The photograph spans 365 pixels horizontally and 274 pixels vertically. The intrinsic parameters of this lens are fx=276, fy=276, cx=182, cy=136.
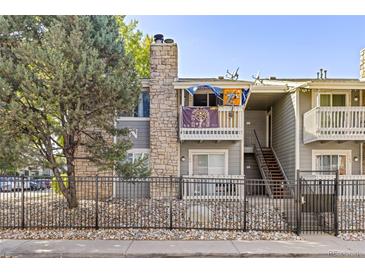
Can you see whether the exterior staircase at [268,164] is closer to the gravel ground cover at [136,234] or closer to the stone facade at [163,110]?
the stone facade at [163,110]

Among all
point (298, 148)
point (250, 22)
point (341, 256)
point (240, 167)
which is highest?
point (250, 22)

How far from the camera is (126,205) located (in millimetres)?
9977

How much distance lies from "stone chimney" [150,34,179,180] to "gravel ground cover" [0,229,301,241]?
4682 millimetres

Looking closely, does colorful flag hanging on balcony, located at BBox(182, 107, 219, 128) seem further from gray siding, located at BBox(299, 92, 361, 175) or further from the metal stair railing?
gray siding, located at BBox(299, 92, 361, 175)

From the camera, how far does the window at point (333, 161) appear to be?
13.2m

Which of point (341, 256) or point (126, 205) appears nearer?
point (341, 256)

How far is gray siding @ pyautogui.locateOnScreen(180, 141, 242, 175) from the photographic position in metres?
13.2

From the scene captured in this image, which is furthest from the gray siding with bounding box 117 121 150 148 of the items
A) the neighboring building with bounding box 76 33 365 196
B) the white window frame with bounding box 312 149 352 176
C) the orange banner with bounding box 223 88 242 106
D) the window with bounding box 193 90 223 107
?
the white window frame with bounding box 312 149 352 176

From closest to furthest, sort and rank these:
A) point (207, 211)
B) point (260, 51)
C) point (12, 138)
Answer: point (12, 138), point (207, 211), point (260, 51)

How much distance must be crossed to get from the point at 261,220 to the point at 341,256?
9.23ft

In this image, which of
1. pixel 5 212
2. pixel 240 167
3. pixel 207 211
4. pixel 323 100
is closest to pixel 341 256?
pixel 207 211
